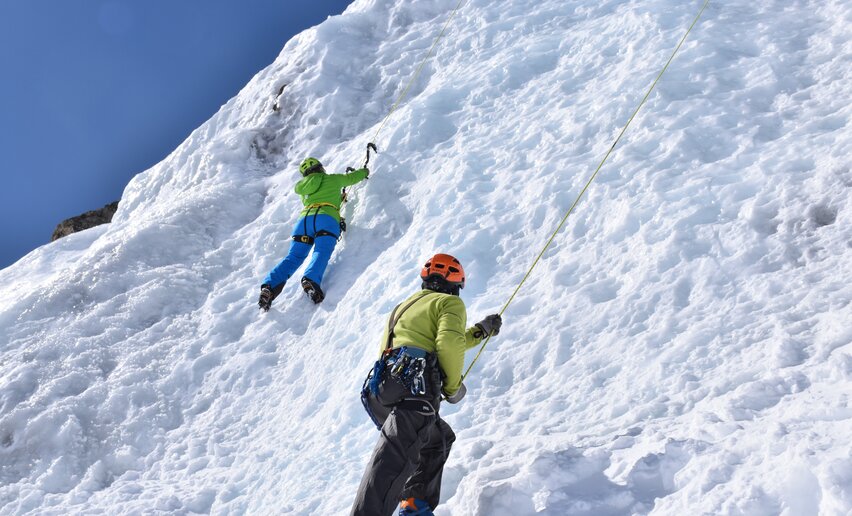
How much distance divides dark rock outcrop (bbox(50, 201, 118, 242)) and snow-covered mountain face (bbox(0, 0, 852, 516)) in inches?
280

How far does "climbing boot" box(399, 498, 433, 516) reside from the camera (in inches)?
163

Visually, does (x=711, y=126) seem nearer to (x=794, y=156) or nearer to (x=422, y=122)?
(x=794, y=156)

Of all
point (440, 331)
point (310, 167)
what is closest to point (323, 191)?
point (310, 167)

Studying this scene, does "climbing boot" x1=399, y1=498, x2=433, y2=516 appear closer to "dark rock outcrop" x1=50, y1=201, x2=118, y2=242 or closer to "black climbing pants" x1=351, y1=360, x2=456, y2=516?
"black climbing pants" x1=351, y1=360, x2=456, y2=516

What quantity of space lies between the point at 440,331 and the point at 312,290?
394 cm

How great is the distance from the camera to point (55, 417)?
7.29 m

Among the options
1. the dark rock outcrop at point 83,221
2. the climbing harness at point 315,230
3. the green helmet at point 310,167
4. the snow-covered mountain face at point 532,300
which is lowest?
the snow-covered mountain face at point 532,300

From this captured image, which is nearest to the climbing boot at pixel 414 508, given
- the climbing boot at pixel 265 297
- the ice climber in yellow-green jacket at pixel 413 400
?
the ice climber in yellow-green jacket at pixel 413 400

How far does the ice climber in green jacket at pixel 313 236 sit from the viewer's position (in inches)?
316

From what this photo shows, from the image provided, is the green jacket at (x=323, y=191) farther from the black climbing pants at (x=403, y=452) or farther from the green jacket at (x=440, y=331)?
the black climbing pants at (x=403, y=452)

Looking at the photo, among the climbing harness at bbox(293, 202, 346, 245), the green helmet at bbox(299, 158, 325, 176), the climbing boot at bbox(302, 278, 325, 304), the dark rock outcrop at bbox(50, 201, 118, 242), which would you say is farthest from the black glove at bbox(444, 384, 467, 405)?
the dark rock outcrop at bbox(50, 201, 118, 242)

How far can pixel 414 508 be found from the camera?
4156mm

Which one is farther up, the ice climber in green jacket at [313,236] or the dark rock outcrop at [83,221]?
the dark rock outcrop at [83,221]

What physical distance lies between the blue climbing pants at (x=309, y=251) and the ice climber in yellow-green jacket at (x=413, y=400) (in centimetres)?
361
